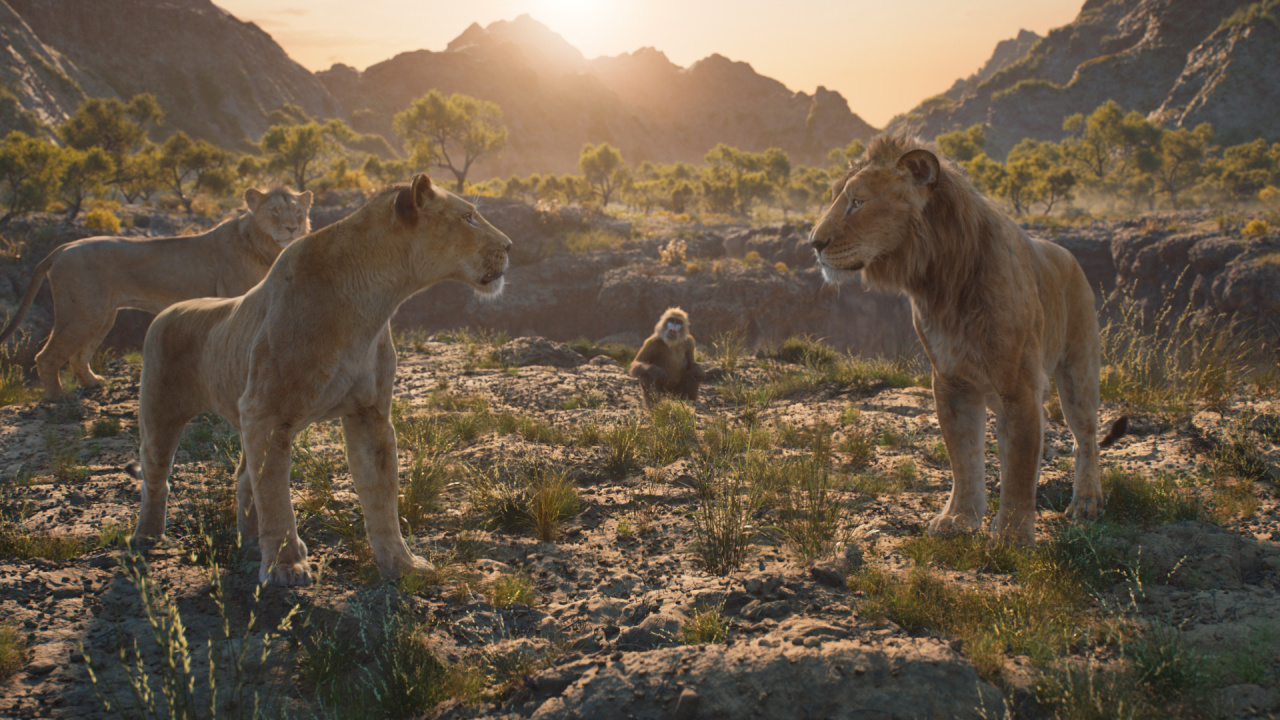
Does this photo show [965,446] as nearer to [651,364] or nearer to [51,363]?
[651,364]

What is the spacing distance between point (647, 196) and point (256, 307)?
5789 cm

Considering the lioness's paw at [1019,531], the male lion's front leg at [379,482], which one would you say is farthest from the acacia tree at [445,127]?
the lioness's paw at [1019,531]

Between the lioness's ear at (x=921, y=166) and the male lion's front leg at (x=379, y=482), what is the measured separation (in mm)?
3081

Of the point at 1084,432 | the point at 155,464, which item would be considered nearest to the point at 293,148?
the point at 155,464

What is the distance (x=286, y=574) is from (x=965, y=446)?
3.85 meters

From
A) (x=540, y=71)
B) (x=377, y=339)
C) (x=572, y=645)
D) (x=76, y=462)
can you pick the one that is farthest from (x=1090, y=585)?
(x=540, y=71)

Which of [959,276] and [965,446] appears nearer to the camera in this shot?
[959,276]

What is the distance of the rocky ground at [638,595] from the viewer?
2.25 metres

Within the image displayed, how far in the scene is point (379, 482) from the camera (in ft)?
11.0

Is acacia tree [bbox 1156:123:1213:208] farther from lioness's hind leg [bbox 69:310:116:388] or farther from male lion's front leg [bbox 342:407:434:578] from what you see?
lioness's hind leg [bbox 69:310:116:388]

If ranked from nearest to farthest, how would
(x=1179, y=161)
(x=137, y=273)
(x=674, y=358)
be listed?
1. (x=137, y=273)
2. (x=674, y=358)
3. (x=1179, y=161)

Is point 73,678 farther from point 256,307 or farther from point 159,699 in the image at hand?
point 256,307

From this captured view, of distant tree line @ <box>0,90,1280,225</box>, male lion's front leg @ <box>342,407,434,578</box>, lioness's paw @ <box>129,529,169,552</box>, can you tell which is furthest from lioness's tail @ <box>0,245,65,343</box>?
distant tree line @ <box>0,90,1280,225</box>

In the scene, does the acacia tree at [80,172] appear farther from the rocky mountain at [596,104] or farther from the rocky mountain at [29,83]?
the rocky mountain at [596,104]
